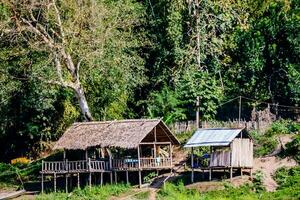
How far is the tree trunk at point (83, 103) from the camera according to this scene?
44.6 meters

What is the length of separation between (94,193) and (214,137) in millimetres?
6545

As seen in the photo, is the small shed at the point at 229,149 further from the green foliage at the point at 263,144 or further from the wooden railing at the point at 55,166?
the wooden railing at the point at 55,166

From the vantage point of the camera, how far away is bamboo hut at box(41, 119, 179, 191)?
40.0 metres

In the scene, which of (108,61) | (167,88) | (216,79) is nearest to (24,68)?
(108,61)

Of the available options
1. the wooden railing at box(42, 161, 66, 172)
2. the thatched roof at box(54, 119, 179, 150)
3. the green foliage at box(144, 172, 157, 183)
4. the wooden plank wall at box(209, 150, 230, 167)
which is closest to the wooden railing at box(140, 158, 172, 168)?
the green foliage at box(144, 172, 157, 183)

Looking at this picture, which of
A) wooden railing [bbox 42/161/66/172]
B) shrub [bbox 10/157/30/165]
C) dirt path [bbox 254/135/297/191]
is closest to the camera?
dirt path [bbox 254/135/297/191]

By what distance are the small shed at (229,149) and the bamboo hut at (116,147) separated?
8.34ft

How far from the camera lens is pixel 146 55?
170ft

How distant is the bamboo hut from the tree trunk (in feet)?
7.44

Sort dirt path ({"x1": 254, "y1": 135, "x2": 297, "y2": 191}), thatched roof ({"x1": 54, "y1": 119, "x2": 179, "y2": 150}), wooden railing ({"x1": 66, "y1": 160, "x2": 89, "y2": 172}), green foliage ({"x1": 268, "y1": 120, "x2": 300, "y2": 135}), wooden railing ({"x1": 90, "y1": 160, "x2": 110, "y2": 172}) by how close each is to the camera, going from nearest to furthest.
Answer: dirt path ({"x1": 254, "y1": 135, "x2": 297, "y2": 191}), thatched roof ({"x1": 54, "y1": 119, "x2": 179, "y2": 150}), wooden railing ({"x1": 90, "y1": 160, "x2": 110, "y2": 172}), wooden railing ({"x1": 66, "y1": 160, "x2": 89, "y2": 172}), green foliage ({"x1": 268, "y1": 120, "x2": 300, "y2": 135})

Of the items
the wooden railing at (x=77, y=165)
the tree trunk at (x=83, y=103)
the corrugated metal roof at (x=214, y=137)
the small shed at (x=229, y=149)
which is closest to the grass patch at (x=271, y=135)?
the small shed at (x=229, y=149)

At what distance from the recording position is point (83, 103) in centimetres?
4475

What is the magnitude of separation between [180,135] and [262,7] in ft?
33.4

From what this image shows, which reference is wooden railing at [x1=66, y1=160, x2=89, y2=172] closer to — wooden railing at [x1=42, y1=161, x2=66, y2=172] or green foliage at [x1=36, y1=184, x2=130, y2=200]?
wooden railing at [x1=42, y1=161, x2=66, y2=172]
